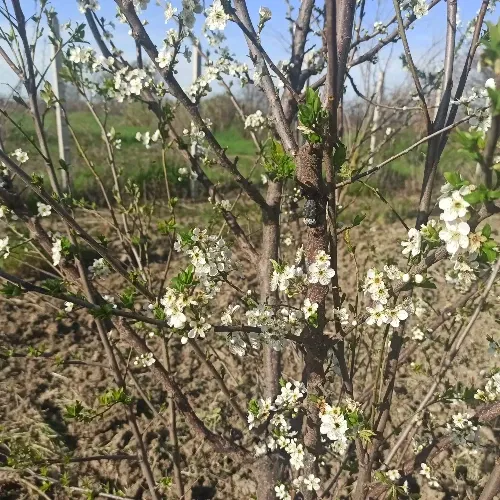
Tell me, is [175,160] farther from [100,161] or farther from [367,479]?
[367,479]

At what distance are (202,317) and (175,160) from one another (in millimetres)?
7564

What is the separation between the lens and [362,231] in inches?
235

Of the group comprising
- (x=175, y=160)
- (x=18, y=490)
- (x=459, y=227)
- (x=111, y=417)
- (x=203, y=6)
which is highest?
(x=175, y=160)

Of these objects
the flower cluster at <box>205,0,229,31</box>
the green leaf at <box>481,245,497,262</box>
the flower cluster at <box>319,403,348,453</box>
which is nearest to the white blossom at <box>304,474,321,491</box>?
the flower cluster at <box>319,403,348,453</box>

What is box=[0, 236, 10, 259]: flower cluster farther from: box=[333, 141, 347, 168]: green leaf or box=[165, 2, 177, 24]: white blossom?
box=[333, 141, 347, 168]: green leaf

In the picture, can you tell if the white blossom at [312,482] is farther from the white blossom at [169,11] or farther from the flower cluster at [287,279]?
the white blossom at [169,11]

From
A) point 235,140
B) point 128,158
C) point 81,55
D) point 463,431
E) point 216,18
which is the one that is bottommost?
point 463,431

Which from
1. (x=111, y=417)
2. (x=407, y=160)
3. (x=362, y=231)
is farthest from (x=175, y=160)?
(x=111, y=417)

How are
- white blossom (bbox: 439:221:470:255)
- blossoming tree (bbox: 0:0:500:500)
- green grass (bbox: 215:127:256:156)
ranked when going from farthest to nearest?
green grass (bbox: 215:127:256:156) < blossoming tree (bbox: 0:0:500:500) < white blossom (bbox: 439:221:470:255)

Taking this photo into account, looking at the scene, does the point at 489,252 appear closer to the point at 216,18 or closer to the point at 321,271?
the point at 321,271

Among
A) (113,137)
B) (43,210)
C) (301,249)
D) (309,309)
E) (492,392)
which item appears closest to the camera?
(309,309)

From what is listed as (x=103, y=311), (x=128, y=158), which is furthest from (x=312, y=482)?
(x=128, y=158)

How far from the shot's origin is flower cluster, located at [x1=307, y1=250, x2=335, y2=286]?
48.0 inches

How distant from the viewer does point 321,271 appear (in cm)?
122
